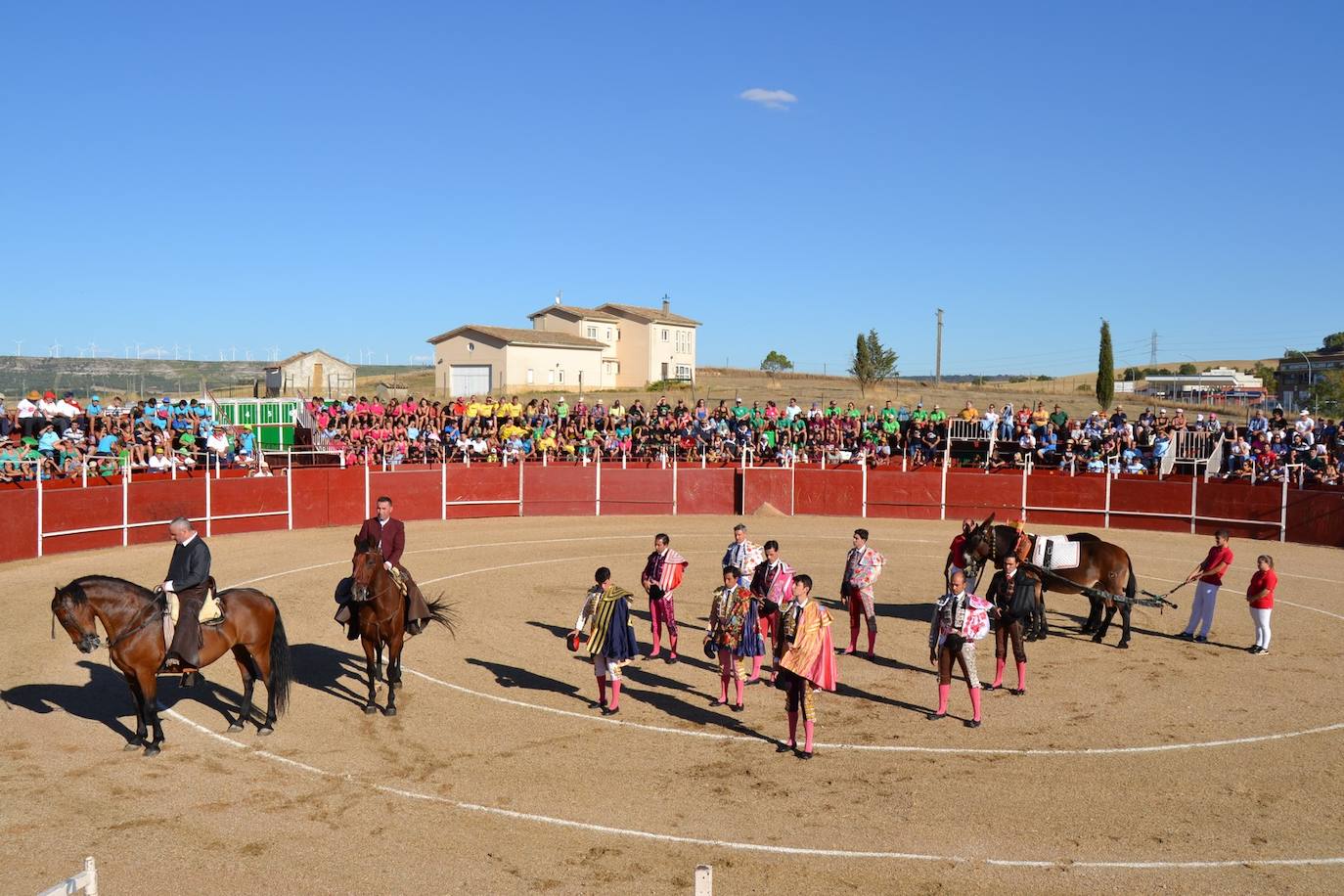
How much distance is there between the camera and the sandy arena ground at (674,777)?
27.1 feet

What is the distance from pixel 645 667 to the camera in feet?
47.0

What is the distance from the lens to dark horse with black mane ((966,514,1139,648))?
51.4 feet

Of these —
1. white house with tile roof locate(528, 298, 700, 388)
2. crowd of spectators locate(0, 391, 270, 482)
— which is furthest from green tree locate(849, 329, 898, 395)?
crowd of spectators locate(0, 391, 270, 482)

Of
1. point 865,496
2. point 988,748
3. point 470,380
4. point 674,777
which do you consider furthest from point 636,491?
point 470,380

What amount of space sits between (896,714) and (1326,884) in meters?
4.89

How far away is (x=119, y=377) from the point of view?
180 ft

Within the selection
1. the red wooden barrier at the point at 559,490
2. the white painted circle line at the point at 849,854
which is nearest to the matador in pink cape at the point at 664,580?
the white painted circle line at the point at 849,854

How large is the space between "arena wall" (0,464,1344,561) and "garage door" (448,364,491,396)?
3268 centimetres

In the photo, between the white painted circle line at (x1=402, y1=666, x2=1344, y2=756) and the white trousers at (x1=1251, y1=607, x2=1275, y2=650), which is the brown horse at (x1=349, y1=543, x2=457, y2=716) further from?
the white trousers at (x1=1251, y1=607, x2=1275, y2=650)

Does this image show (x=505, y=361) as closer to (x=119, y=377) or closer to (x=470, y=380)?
(x=470, y=380)

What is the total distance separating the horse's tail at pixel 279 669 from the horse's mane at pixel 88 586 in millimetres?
1379

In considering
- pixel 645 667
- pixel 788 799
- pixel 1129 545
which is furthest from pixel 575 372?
pixel 788 799

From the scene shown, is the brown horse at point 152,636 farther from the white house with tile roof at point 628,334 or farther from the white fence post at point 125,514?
the white house with tile roof at point 628,334

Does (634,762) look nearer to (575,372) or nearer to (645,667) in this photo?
(645,667)
